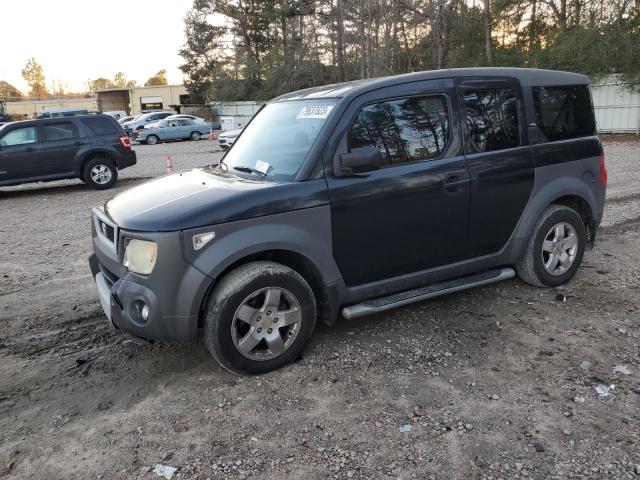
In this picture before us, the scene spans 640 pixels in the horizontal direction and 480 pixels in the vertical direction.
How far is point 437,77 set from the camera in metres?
4.20

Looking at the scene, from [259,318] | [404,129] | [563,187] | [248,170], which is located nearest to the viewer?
[259,318]

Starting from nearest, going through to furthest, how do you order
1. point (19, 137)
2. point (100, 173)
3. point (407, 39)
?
point (19, 137), point (100, 173), point (407, 39)

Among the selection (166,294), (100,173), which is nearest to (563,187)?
(166,294)

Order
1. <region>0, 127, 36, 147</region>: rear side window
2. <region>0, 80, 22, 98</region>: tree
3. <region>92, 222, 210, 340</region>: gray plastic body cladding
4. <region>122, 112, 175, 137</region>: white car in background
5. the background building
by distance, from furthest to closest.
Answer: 1. <region>0, 80, 22, 98</region>: tree
2. the background building
3. <region>122, 112, 175, 137</region>: white car in background
4. <region>0, 127, 36, 147</region>: rear side window
5. <region>92, 222, 210, 340</region>: gray plastic body cladding

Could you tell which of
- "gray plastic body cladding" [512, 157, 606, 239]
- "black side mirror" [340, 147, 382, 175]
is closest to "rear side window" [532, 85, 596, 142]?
"gray plastic body cladding" [512, 157, 606, 239]

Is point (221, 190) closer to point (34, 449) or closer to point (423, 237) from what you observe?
point (423, 237)

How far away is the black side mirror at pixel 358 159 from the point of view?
11.9 feet

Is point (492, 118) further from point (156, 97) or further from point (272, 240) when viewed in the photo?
point (156, 97)

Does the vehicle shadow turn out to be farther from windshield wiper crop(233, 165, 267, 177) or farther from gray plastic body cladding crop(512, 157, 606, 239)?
gray plastic body cladding crop(512, 157, 606, 239)

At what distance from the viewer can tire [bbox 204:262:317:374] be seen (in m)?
3.42

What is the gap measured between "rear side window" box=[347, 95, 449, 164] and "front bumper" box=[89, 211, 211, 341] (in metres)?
1.48

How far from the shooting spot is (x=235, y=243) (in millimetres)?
3418

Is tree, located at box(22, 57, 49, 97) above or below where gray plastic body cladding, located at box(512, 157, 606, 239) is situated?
above

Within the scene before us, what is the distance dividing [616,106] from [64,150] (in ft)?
71.8
